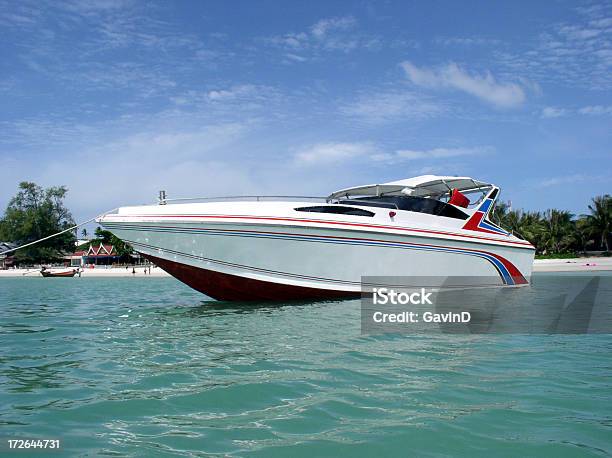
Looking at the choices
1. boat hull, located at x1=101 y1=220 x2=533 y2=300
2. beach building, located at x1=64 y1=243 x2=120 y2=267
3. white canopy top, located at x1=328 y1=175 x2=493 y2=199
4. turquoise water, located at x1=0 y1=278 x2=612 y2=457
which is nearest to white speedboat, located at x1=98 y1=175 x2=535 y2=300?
boat hull, located at x1=101 y1=220 x2=533 y2=300

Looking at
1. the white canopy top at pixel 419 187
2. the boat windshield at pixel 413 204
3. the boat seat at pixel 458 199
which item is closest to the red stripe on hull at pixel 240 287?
the boat windshield at pixel 413 204

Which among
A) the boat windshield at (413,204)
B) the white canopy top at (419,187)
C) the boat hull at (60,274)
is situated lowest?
the boat hull at (60,274)

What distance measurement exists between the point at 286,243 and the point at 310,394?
21.4ft

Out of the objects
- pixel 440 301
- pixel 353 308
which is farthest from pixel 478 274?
pixel 353 308

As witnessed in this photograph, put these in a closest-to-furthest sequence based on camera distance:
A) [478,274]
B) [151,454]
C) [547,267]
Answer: [151,454] < [478,274] < [547,267]

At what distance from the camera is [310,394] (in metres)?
4.04

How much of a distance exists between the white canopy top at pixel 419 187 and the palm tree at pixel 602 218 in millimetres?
48120

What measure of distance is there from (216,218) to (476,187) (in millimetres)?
8118

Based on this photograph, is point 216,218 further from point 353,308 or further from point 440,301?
point 440,301

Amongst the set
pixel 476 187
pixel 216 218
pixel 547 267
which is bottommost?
pixel 547 267

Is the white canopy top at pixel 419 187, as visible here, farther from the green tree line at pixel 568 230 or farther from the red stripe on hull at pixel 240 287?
the green tree line at pixel 568 230

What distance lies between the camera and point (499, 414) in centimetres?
345

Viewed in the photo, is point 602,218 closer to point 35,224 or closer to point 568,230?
point 568,230

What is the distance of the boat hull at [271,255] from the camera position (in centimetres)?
1043
